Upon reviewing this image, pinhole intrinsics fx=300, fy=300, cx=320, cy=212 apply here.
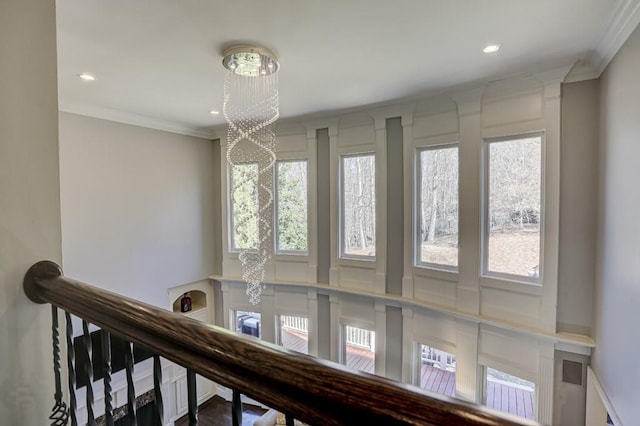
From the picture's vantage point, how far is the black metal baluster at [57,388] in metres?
1.03

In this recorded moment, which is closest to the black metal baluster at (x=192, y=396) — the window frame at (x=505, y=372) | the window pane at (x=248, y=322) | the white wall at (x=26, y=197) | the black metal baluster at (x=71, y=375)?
the black metal baluster at (x=71, y=375)

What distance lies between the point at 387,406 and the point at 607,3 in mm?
3108

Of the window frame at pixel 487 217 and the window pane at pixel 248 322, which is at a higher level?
the window frame at pixel 487 217

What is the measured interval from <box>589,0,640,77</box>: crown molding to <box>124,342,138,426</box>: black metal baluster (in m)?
3.39

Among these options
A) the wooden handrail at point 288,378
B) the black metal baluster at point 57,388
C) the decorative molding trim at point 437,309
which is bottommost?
the decorative molding trim at point 437,309

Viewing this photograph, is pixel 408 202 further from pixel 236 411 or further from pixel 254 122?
pixel 236 411

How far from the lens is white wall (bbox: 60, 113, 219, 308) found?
4129 millimetres

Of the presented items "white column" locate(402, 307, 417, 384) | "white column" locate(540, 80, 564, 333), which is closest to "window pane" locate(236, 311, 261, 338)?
"white column" locate(402, 307, 417, 384)

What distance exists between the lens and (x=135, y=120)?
→ 4770 mm

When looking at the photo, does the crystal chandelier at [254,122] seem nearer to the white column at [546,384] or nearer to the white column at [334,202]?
the white column at [334,202]

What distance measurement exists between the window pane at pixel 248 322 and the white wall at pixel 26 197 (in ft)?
16.4

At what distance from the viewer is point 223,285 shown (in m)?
5.99

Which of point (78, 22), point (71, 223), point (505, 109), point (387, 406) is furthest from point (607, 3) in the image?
point (71, 223)

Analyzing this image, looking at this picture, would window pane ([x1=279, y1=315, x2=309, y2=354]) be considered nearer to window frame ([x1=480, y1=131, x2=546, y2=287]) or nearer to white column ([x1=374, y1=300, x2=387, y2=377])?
white column ([x1=374, y1=300, x2=387, y2=377])
